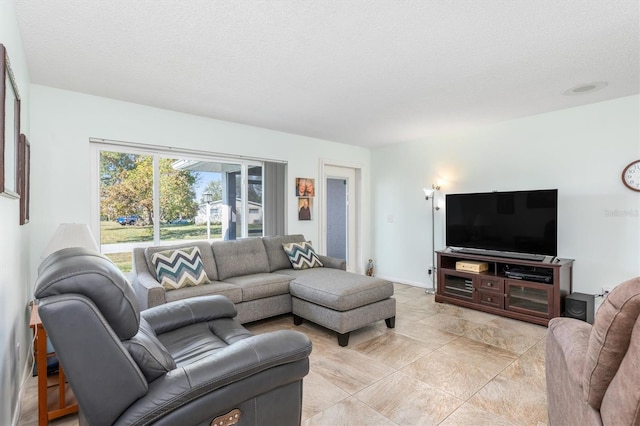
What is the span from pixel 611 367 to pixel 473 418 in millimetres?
1123

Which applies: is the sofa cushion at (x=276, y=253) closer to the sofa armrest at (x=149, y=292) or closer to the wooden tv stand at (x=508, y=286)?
the sofa armrest at (x=149, y=292)

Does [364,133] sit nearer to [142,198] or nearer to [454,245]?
[454,245]

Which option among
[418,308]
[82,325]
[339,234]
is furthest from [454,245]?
[82,325]

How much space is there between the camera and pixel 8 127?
5.07 ft

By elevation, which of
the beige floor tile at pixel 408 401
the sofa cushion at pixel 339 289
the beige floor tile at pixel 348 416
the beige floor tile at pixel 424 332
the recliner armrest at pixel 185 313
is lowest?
the beige floor tile at pixel 348 416

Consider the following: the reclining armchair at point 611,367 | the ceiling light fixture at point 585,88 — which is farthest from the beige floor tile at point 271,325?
the ceiling light fixture at point 585,88

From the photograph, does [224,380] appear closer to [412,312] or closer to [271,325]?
[271,325]

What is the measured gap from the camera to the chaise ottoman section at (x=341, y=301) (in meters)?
2.96

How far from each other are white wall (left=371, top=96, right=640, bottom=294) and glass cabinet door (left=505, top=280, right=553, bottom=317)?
21.5 inches

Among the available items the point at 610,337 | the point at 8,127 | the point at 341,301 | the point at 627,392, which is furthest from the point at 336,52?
the point at 627,392

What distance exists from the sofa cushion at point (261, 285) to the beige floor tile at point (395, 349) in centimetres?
101

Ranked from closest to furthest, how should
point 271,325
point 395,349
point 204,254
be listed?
point 395,349, point 271,325, point 204,254

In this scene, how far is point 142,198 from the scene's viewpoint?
3562 mm

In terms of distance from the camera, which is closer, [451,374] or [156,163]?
[451,374]
